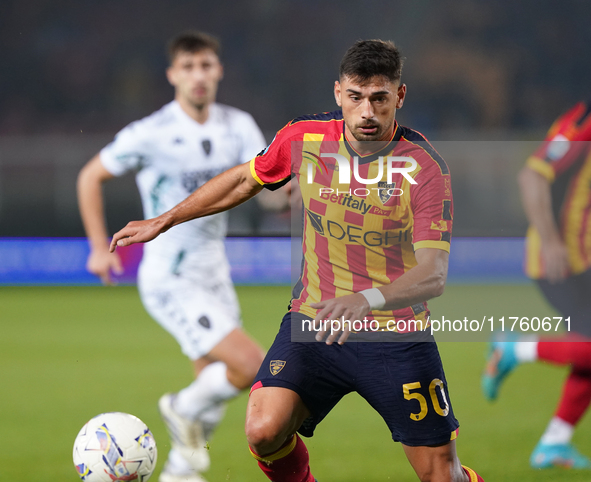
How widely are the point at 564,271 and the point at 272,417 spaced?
232cm

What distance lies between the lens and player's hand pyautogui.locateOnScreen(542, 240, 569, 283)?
4.27m

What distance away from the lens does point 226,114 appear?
192 inches

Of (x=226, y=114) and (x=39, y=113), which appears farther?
(x=39, y=113)

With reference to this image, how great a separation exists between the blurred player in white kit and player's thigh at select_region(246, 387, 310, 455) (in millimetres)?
1194

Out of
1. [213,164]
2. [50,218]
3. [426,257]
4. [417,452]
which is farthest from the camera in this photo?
[50,218]

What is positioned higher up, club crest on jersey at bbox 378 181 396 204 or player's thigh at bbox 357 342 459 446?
club crest on jersey at bbox 378 181 396 204

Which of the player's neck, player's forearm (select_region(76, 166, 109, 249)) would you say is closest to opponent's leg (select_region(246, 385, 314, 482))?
player's forearm (select_region(76, 166, 109, 249))

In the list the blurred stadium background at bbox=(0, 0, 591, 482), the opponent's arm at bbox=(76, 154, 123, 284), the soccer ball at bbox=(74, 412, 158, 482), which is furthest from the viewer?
the blurred stadium background at bbox=(0, 0, 591, 482)

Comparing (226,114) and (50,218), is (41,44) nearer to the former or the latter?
(50,218)

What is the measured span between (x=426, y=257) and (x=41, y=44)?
11487 mm

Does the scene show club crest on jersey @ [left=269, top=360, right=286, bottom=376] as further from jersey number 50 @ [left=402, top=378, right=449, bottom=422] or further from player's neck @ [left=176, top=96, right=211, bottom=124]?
player's neck @ [left=176, top=96, right=211, bottom=124]

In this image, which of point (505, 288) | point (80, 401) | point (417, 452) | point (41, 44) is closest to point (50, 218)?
point (41, 44)

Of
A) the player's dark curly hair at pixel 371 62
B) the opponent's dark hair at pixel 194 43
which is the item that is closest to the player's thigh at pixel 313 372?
the player's dark curly hair at pixel 371 62

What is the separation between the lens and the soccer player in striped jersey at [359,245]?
9.06 ft
